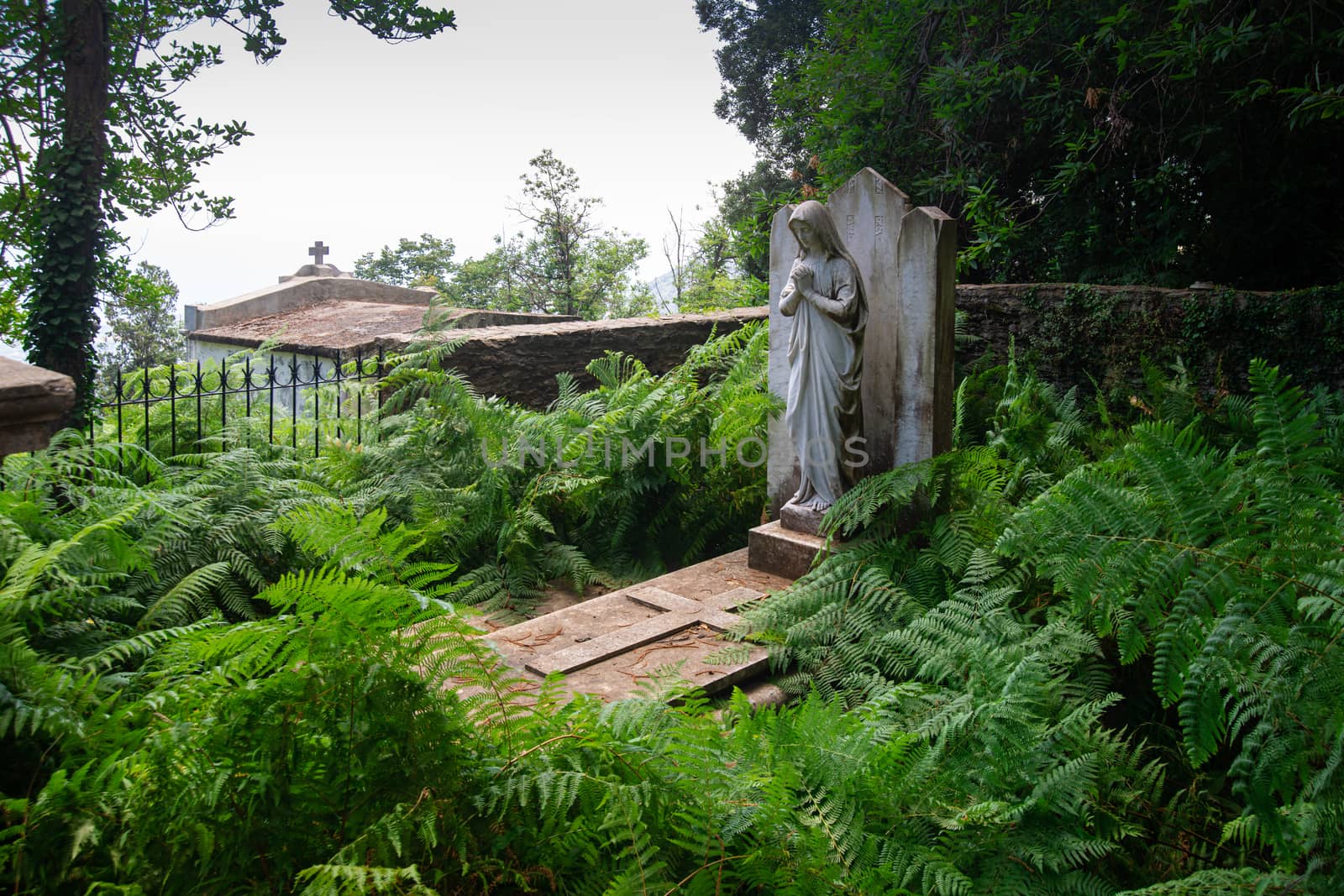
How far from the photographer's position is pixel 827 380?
511 cm

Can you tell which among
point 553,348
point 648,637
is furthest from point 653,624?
point 553,348

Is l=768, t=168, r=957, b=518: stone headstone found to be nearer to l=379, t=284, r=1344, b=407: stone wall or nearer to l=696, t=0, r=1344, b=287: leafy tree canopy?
l=379, t=284, r=1344, b=407: stone wall

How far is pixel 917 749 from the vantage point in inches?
116

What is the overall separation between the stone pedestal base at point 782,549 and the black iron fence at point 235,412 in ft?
8.88

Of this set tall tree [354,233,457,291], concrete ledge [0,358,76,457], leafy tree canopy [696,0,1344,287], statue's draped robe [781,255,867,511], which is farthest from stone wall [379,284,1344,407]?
tall tree [354,233,457,291]

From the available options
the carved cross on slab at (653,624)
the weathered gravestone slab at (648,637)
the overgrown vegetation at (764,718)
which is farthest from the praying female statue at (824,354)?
the carved cross on slab at (653,624)

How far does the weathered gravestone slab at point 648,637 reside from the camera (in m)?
4.08

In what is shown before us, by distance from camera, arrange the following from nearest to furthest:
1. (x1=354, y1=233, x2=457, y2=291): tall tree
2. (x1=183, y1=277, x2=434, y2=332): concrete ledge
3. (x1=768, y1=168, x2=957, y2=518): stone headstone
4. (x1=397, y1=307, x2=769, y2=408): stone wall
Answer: (x1=768, y1=168, x2=957, y2=518): stone headstone < (x1=397, y1=307, x2=769, y2=408): stone wall < (x1=183, y1=277, x2=434, y2=332): concrete ledge < (x1=354, y1=233, x2=457, y2=291): tall tree

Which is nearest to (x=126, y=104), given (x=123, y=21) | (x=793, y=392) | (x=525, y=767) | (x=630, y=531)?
(x=123, y=21)

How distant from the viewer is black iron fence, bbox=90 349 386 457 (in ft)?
19.7

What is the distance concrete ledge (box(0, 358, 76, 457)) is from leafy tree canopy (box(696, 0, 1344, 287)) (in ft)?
23.9

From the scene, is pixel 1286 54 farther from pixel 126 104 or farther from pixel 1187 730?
pixel 126 104

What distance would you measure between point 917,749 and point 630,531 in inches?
133

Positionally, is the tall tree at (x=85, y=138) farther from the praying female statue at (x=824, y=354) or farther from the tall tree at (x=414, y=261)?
the tall tree at (x=414, y=261)
